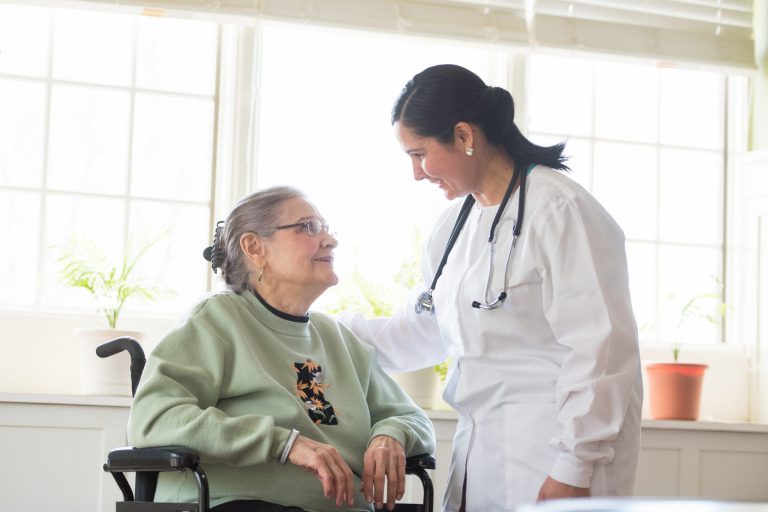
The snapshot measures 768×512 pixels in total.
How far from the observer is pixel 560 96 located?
12.8 feet

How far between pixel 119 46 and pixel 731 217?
2.43m

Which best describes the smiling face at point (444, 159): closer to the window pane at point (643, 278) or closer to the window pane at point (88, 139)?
the window pane at point (88, 139)

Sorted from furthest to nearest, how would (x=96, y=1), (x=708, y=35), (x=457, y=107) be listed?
(x=708, y=35) < (x=96, y=1) < (x=457, y=107)

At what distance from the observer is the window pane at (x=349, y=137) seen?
11.7 feet

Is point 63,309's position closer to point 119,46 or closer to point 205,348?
point 119,46

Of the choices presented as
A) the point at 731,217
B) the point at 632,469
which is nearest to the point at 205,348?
the point at 632,469

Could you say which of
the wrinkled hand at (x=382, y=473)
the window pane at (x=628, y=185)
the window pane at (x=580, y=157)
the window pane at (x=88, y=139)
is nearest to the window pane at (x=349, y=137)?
the window pane at (x=580, y=157)

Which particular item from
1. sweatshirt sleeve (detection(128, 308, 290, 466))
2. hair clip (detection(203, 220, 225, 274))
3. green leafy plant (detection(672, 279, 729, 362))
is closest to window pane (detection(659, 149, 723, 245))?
green leafy plant (detection(672, 279, 729, 362))

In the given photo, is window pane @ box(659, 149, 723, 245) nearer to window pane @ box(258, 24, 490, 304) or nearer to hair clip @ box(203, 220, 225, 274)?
window pane @ box(258, 24, 490, 304)

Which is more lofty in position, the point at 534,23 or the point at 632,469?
the point at 534,23

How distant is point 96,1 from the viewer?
3230mm

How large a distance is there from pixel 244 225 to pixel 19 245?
136 cm

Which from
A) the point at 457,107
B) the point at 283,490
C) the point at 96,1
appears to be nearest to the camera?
the point at 283,490

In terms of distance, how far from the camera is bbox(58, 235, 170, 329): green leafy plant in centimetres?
316
